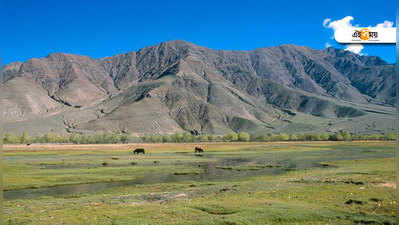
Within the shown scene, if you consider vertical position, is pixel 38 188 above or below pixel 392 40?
below

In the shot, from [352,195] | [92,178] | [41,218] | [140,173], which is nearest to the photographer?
[41,218]

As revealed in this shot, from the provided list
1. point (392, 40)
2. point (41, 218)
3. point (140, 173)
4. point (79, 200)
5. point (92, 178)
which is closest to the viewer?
point (392, 40)

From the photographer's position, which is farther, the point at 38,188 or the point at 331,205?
the point at 38,188

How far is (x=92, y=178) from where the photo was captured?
48969 millimetres

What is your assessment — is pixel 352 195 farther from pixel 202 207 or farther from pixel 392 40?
pixel 392 40

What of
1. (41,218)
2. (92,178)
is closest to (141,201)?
(41,218)

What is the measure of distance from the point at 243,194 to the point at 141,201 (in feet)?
28.7

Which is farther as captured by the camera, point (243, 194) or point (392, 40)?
point (243, 194)

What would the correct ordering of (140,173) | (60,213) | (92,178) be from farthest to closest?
1. (140,173)
2. (92,178)
3. (60,213)

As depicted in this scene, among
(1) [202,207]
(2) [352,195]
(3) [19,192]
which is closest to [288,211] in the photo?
(1) [202,207]

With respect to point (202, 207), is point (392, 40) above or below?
above

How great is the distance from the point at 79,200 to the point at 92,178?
712 inches

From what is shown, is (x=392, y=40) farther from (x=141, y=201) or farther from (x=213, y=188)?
(x=213, y=188)

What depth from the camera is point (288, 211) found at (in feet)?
77.9
